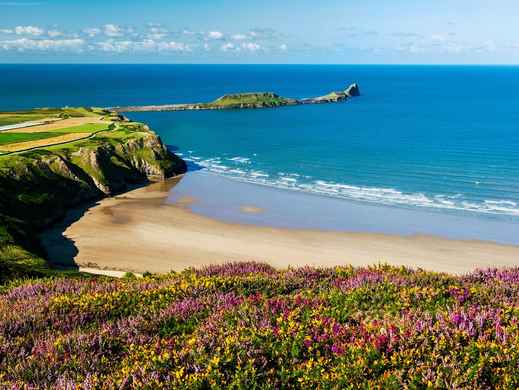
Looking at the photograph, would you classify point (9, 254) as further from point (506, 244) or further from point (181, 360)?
point (506, 244)

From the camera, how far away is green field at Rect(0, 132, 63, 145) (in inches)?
2864

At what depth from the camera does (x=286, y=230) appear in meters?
48.3

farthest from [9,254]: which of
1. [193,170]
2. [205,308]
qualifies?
[193,170]

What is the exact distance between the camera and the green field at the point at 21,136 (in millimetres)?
72750

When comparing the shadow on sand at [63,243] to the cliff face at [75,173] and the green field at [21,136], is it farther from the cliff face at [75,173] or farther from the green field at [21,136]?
the green field at [21,136]

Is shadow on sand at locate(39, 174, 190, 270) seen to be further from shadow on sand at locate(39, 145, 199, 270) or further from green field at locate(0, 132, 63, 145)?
green field at locate(0, 132, 63, 145)

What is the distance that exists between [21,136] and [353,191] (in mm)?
53266

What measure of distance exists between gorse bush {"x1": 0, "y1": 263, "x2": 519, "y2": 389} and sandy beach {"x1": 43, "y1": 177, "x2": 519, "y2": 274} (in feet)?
92.9

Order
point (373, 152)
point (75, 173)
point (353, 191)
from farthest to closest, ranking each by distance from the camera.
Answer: point (373, 152), point (353, 191), point (75, 173)

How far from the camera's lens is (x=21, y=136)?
7694cm

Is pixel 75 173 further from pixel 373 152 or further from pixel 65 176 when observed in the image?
pixel 373 152

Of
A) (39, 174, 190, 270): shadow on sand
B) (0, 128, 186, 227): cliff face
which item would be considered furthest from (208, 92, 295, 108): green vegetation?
(39, 174, 190, 270): shadow on sand

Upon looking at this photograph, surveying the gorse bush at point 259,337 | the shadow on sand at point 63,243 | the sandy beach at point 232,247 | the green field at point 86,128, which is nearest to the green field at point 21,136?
the green field at point 86,128

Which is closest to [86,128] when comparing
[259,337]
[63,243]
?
[63,243]
